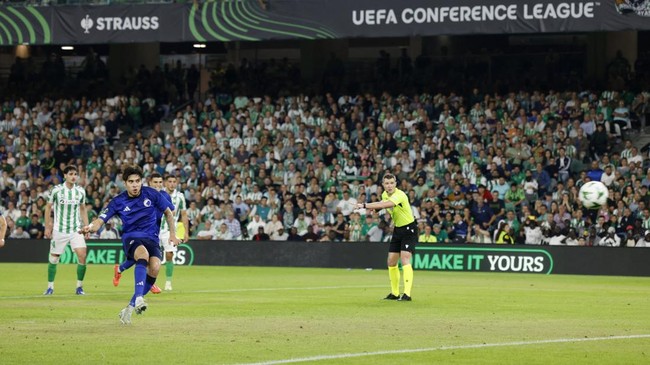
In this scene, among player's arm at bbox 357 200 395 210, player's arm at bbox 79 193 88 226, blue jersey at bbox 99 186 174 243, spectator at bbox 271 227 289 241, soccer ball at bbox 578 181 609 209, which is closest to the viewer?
blue jersey at bbox 99 186 174 243

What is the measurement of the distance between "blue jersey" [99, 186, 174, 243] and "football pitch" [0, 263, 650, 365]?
45.3 inches

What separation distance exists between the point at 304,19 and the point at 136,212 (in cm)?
2301

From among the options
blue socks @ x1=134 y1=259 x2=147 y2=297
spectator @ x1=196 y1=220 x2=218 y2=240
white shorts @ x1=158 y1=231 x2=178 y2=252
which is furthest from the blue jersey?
spectator @ x1=196 y1=220 x2=218 y2=240

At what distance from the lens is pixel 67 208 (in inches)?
885

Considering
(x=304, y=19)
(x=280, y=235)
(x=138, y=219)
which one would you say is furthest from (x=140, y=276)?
(x=304, y=19)

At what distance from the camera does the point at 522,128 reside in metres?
36.2

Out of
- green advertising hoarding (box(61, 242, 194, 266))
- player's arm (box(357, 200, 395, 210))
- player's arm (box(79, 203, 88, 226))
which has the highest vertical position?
player's arm (box(357, 200, 395, 210))

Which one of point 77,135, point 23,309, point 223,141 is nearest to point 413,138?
point 223,141

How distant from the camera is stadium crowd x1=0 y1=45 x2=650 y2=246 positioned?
3328 centimetres

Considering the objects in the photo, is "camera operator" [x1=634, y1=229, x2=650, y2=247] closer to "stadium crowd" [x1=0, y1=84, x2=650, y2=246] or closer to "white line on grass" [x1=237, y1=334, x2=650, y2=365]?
"stadium crowd" [x1=0, y1=84, x2=650, y2=246]

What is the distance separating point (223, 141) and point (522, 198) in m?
10.8

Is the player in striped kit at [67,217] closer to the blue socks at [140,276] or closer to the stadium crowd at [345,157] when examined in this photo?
the blue socks at [140,276]

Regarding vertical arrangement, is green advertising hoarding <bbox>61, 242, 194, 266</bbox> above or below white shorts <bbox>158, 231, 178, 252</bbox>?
below

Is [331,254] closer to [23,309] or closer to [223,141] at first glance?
[223,141]
